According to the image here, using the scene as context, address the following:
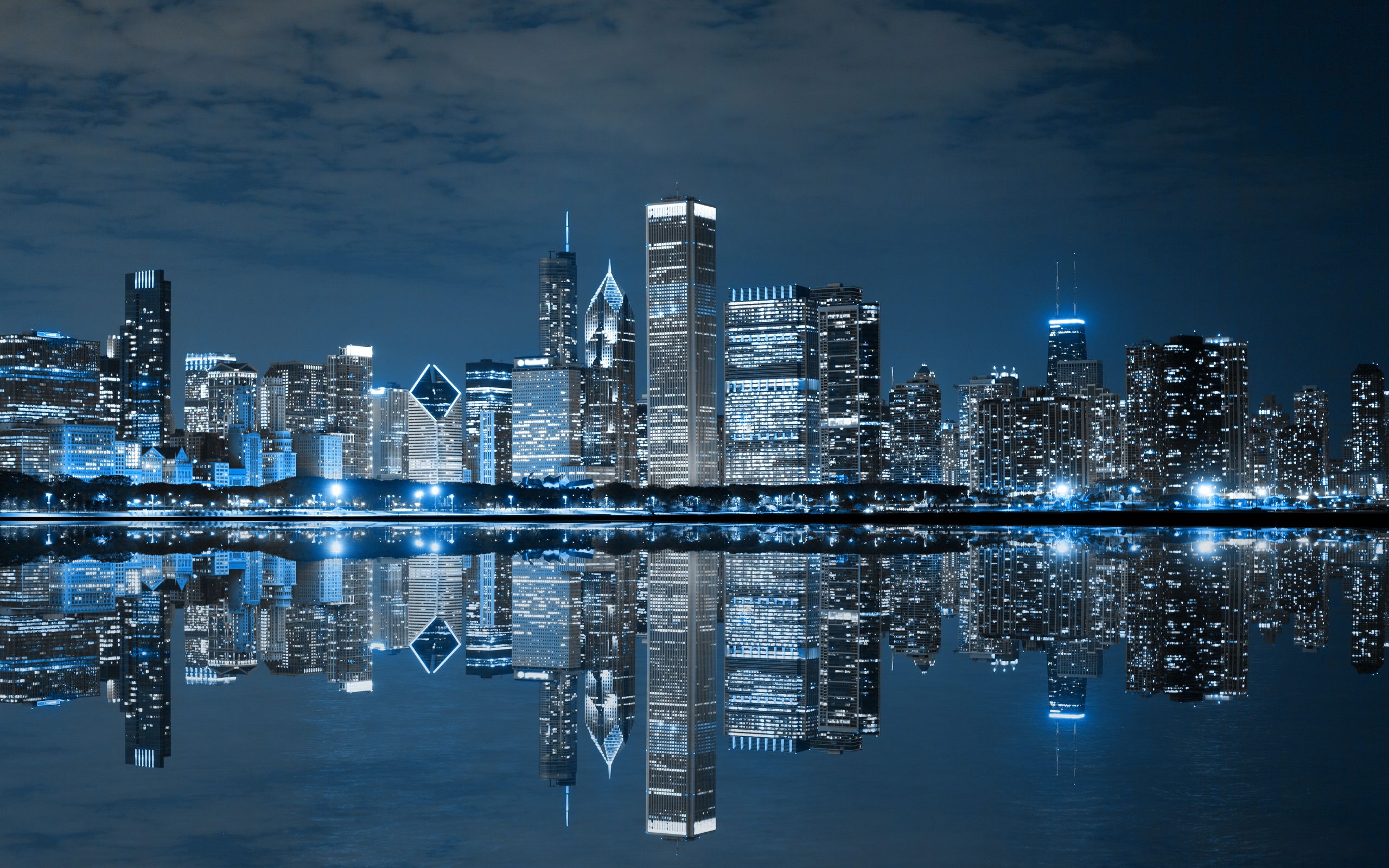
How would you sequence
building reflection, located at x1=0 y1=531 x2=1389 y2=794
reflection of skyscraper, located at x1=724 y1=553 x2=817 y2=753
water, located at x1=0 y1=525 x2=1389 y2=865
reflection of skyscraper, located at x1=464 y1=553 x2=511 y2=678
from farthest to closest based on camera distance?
1. reflection of skyscraper, located at x1=464 y1=553 x2=511 y2=678
2. building reflection, located at x1=0 y1=531 x2=1389 y2=794
3. reflection of skyscraper, located at x1=724 y1=553 x2=817 y2=753
4. water, located at x1=0 y1=525 x2=1389 y2=865

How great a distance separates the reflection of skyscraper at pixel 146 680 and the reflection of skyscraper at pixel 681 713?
21.1 feet

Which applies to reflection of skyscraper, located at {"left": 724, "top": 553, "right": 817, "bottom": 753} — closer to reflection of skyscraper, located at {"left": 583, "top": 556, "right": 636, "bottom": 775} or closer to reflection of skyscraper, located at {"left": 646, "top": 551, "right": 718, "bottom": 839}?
reflection of skyscraper, located at {"left": 646, "top": 551, "right": 718, "bottom": 839}

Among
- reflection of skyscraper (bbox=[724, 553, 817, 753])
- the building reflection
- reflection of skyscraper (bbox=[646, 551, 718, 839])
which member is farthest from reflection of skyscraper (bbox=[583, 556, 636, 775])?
reflection of skyscraper (bbox=[724, 553, 817, 753])

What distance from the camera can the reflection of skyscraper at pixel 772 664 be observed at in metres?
19.5

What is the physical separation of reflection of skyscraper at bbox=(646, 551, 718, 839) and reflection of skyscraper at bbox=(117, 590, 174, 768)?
6439 millimetres

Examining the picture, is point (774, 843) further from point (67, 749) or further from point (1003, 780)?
point (67, 749)

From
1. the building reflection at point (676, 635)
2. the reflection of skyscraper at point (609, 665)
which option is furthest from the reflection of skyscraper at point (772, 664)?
the reflection of skyscraper at point (609, 665)

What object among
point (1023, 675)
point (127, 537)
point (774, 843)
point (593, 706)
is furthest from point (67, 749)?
point (127, 537)

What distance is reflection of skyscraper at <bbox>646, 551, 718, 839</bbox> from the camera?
14.4 m

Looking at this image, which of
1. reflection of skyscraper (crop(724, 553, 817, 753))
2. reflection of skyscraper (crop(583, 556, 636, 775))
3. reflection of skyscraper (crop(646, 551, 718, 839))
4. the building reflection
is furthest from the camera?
the building reflection

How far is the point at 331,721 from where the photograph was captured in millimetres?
20094

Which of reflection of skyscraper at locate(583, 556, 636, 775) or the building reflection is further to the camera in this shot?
the building reflection

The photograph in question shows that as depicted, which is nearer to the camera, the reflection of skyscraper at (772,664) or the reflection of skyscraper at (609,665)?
the reflection of skyscraper at (609,665)

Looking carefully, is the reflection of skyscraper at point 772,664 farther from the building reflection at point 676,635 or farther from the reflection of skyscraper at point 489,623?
the reflection of skyscraper at point 489,623
